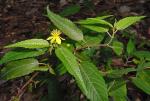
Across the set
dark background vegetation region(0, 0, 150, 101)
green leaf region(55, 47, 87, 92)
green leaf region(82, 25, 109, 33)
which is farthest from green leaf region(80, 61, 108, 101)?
dark background vegetation region(0, 0, 150, 101)

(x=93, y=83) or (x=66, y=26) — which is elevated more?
(x=66, y=26)

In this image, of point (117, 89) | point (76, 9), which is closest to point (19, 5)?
point (76, 9)

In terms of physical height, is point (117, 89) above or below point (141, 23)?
above

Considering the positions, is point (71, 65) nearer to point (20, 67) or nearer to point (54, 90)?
point (20, 67)

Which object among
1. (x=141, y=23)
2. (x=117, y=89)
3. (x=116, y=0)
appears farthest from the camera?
→ (x=116, y=0)

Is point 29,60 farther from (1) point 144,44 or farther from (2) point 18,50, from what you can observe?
(1) point 144,44

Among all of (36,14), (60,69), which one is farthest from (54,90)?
(36,14)
